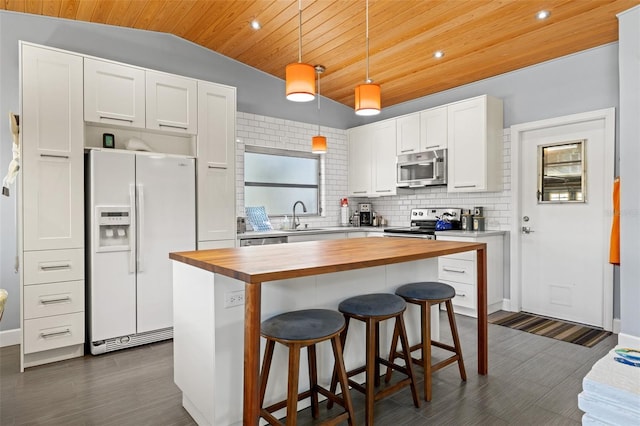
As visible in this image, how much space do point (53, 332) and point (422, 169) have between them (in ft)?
14.3

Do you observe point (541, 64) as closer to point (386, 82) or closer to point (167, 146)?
point (386, 82)

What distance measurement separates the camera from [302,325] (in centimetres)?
184

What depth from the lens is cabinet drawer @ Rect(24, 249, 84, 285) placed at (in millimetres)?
2941

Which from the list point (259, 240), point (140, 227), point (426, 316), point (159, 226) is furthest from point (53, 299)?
point (426, 316)

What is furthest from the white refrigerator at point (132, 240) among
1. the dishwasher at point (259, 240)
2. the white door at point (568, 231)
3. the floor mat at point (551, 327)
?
the white door at point (568, 231)

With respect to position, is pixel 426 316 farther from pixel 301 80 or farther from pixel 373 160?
pixel 373 160

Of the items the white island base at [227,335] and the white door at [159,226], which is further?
the white door at [159,226]

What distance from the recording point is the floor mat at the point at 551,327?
3467mm

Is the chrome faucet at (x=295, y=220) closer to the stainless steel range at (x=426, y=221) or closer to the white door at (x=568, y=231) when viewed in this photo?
the stainless steel range at (x=426, y=221)

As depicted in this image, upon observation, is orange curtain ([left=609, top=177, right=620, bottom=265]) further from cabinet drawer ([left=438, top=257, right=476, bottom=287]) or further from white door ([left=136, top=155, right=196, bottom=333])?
white door ([left=136, top=155, right=196, bottom=333])

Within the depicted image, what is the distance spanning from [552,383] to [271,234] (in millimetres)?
2957

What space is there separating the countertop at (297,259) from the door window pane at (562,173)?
2030 millimetres

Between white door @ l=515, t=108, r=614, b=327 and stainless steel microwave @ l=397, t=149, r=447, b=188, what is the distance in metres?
0.91

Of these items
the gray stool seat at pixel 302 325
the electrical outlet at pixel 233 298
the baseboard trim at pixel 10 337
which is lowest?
the baseboard trim at pixel 10 337
